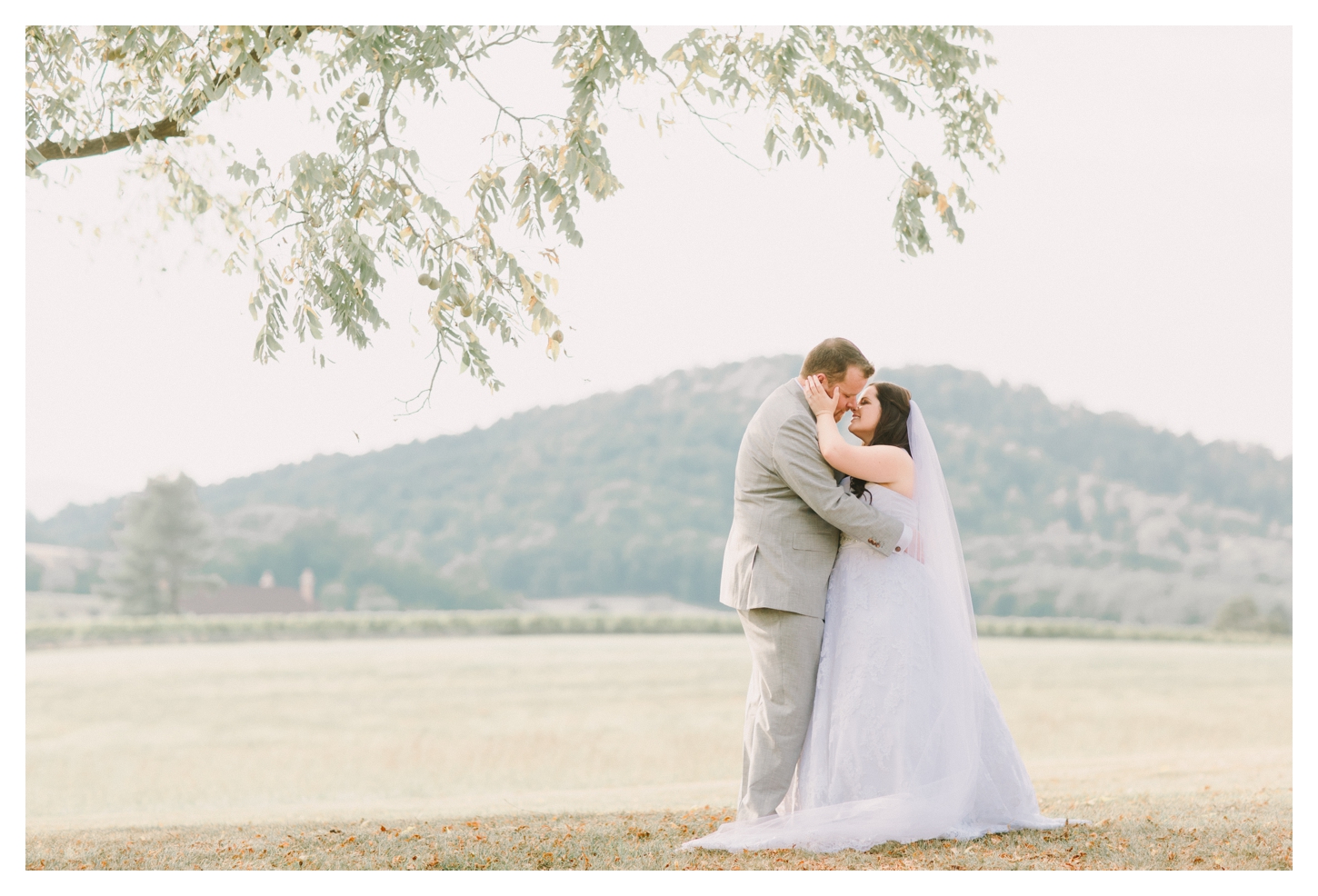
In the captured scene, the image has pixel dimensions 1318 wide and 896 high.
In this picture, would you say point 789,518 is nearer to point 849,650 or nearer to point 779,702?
point 849,650

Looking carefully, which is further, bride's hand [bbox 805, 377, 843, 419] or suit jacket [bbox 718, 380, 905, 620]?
bride's hand [bbox 805, 377, 843, 419]

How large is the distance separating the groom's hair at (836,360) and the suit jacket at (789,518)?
150 millimetres

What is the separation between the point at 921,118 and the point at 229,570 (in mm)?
68835

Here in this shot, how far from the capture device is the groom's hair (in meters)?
5.02

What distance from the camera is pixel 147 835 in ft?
A: 19.9

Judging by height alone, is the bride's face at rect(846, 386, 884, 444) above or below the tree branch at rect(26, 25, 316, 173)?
below

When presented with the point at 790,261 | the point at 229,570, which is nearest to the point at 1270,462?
the point at 790,261

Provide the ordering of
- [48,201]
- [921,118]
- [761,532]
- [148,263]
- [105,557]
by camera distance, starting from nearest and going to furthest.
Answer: [761,532]
[921,118]
[48,201]
[148,263]
[105,557]

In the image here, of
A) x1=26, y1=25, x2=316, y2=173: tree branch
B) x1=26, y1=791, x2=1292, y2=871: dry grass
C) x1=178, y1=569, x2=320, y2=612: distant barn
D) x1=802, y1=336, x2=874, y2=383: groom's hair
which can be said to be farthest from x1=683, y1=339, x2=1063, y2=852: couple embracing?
x1=178, y1=569, x2=320, y2=612: distant barn

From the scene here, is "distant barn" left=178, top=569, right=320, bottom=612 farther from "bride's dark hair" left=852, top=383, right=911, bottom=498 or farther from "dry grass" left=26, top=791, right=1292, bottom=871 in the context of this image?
"bride's dark hair" left=852, top=383, right=911, bottom=498

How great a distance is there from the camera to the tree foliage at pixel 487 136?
19.4 ft

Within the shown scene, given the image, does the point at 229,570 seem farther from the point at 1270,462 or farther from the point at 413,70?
the point at 1270,462

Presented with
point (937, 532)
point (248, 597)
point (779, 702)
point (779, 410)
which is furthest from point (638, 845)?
point (248, 597)

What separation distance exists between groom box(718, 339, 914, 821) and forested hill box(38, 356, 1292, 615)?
6761 cm
